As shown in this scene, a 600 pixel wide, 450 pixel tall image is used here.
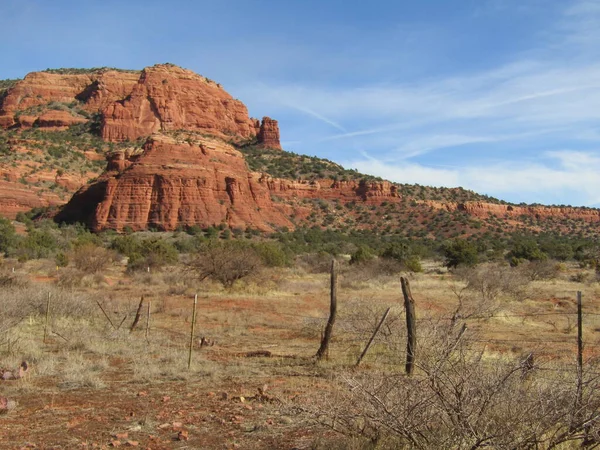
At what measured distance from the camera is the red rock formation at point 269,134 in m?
109

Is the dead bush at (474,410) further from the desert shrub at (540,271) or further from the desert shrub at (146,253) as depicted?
the desert shrub at (540,271)

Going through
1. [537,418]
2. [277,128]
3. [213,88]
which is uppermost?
[213,88]

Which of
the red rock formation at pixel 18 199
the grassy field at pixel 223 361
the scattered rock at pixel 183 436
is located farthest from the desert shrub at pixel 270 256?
the red rock formation at pixel 18 199

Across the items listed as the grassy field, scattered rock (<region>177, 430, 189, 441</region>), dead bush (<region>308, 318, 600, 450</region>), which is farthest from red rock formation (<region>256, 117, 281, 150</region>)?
dead bush (<region>308, 318, 600, 450</region>)

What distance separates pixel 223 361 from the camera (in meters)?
11.2

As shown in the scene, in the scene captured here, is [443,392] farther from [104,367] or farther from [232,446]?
[104,367]

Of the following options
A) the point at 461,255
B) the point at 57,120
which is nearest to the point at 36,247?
the point at 461,255

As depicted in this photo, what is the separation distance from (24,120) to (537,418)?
10899cm

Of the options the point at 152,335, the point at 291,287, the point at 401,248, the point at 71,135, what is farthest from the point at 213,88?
the point at 152,335

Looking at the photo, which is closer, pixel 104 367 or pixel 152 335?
pixel 104 367

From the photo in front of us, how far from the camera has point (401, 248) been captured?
42031 mm

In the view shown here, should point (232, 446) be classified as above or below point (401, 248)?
below

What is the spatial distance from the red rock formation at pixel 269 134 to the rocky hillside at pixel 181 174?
0.93 feet

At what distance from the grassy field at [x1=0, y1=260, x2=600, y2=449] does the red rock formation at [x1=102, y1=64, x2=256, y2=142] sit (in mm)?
75044
